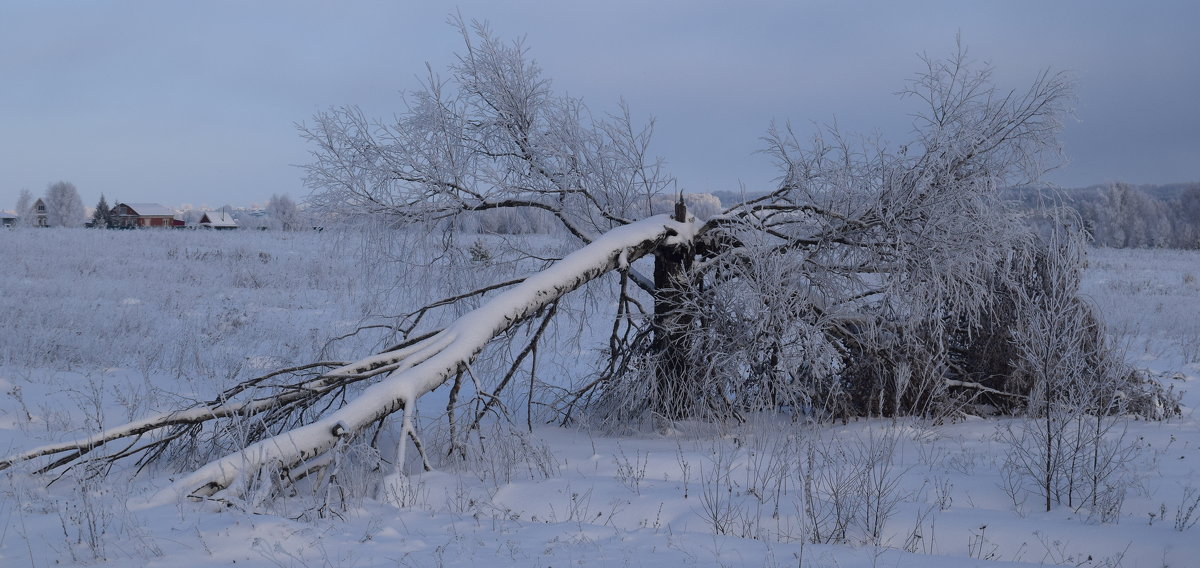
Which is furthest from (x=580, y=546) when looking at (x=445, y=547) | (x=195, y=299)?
(x=195, y=299)

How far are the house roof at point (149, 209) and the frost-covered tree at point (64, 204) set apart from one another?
218 inches

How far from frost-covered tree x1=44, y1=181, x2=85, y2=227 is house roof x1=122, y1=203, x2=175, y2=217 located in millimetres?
5548

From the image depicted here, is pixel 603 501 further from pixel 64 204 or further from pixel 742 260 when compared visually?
pixel 64 204

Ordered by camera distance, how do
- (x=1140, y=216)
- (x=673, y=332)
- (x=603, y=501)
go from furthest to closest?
(x=1140, y=216), (x=673, y=332), (x=603, y=501)

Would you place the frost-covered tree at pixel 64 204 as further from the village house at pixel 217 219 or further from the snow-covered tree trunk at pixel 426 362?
the snow-covered tree trunk at pixel 426 362

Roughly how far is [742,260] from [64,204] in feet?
316

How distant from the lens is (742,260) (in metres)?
7.18

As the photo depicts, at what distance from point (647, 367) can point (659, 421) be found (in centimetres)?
53

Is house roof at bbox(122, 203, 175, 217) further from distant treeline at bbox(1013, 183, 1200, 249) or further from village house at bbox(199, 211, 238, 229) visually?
distant treeline at bbox(1013, 183, 1200, 249)

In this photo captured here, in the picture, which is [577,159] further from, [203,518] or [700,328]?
[203,518]

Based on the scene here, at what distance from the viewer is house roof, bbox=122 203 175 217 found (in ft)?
264

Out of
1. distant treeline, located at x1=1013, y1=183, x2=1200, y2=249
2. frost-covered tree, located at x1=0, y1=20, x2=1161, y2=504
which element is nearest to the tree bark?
frost-covered tree, located at x1=0, y1=20, x2=1161, y2=504

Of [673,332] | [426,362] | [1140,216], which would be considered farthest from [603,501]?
[1140,216]

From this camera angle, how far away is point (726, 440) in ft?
21.3
